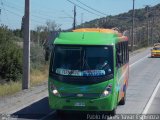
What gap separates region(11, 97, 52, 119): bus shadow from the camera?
46.7 feet

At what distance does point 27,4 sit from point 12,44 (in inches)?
545

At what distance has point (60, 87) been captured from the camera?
13.4 m

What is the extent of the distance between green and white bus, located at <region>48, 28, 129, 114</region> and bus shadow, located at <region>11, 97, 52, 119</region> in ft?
3.67

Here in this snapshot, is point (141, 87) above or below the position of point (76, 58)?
below

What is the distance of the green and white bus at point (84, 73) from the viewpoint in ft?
43.4

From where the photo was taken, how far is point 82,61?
44.5 feet

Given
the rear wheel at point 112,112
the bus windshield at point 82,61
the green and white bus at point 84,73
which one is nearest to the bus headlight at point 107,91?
the green and white bus at point 84,73

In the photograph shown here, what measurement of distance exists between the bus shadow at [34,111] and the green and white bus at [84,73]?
3.67 feet

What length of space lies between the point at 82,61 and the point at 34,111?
2732 millimetres

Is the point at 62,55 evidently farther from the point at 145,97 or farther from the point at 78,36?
the point at 145,97

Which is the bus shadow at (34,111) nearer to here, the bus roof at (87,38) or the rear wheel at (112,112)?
the rear wheel at (112,112)

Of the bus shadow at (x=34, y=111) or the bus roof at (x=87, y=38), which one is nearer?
the bus roof at (x=87, y=38)

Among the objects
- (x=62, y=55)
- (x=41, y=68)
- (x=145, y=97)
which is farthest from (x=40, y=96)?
(x=41, y=68)

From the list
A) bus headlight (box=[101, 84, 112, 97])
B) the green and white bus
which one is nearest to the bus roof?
the green and white bus
